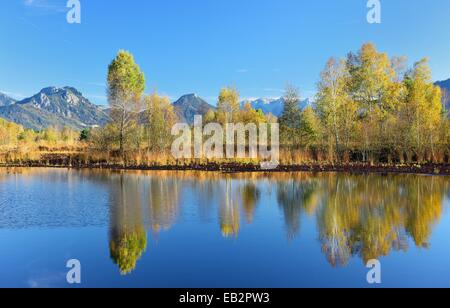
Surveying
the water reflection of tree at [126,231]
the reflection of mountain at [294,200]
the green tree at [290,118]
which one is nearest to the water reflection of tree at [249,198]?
the reflection of mountain at [294,200]

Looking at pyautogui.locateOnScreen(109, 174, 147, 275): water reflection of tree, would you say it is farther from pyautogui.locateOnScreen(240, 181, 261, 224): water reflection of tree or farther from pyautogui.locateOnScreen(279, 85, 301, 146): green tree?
pyautogui.locateOnScreen(279, 85, 301, 146): green tree

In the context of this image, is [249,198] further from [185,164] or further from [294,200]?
[185,164]

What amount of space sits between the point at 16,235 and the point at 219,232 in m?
4.65

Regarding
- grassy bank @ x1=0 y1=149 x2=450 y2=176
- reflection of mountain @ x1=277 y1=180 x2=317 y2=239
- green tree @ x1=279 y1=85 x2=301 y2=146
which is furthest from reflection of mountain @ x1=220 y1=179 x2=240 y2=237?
green tree @ x1=279 y1=85 x2=301 y2=146

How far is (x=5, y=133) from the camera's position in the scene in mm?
54594

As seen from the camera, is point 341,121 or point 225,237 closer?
point 225,237

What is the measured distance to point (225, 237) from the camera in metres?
8.23

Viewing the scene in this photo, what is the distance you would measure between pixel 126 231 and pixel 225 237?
2.33 metres

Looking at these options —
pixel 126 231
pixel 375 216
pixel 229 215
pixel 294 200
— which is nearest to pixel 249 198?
pixel 294 200

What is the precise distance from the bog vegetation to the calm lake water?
41.6ft

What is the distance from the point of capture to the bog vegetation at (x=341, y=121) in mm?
26609

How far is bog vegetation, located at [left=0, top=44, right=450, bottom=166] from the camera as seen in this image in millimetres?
26609

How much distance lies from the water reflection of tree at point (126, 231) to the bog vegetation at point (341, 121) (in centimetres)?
1394

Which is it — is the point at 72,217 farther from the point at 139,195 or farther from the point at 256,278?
the point at 256,278
